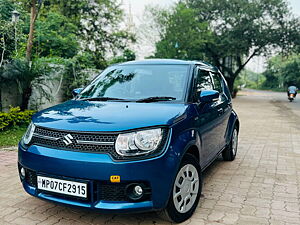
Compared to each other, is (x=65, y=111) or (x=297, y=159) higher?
(x=65, y=111)

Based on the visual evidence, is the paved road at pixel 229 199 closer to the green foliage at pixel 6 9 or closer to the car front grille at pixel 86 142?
the car front grille at pixel 86 142

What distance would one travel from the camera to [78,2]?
62.5ft

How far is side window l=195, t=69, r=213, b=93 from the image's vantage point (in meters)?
3.66

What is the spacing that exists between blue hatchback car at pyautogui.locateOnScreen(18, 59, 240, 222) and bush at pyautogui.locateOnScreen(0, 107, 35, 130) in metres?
4.65

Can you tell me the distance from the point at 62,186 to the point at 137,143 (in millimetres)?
773

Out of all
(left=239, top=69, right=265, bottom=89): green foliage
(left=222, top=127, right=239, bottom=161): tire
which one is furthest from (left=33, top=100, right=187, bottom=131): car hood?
(left=239, top=69, right=265, bottom=89): green foliage

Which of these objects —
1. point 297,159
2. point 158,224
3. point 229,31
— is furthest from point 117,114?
point 229,31

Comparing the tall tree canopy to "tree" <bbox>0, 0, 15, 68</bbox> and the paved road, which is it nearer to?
"tree" <bbox>0, 0, 15, 68</bbox>

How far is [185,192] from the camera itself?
2.97m

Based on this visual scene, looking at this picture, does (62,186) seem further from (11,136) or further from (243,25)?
(243,25)

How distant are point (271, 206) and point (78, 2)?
18.7m

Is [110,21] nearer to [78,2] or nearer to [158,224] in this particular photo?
[78,2]

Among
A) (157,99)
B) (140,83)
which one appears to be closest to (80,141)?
(157,99)

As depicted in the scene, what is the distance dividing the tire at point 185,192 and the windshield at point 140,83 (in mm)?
772
